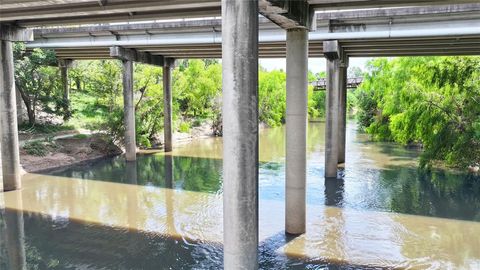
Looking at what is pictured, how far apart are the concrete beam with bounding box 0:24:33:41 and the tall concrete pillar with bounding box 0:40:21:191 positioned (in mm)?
201

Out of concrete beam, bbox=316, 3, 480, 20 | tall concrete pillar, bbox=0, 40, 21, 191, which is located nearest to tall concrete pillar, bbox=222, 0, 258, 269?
concrete beam, bbox=316, 3, 480, 20

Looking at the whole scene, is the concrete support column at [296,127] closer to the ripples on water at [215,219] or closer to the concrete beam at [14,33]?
the ripples on water at [215,219]

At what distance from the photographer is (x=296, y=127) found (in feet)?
35.5

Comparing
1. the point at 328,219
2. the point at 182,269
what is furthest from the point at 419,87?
the point at 182,269

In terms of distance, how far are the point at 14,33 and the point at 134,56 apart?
765 centimetres

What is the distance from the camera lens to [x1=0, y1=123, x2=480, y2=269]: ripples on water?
986cm

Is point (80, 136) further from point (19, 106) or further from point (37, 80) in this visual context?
point (19, 106)

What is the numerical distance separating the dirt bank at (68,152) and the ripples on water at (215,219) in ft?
3.87

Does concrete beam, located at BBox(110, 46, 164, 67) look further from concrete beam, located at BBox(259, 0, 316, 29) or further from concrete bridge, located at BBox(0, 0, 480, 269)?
concrete beam, located at BBox(259, 0, 316, 29)

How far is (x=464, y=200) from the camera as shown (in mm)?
15336

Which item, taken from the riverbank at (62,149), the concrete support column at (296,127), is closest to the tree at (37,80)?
the riverbank at (62,149)

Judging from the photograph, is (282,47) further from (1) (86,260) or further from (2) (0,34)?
(1) (86,260)

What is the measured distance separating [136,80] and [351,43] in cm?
1532

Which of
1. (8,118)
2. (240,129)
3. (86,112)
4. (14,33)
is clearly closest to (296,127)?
(240,129)
